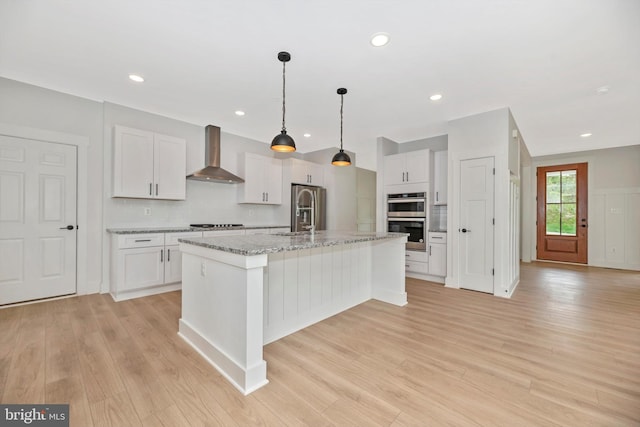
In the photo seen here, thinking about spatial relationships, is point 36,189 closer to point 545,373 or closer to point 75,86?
point 75,86

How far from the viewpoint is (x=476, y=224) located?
394cm

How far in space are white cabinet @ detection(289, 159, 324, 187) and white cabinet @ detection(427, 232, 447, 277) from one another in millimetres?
2596

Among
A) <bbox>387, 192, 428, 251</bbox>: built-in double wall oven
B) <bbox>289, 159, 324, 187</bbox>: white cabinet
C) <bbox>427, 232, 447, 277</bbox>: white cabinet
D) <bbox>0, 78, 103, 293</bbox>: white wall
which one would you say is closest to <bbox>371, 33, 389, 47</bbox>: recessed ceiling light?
<bbox>387, 192, 428, 251</bbox>: built-in double wall oven

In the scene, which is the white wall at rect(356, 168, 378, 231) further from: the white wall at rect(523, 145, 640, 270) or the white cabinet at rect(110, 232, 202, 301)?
the white cabinet at rect(110, 232, 202, 301)

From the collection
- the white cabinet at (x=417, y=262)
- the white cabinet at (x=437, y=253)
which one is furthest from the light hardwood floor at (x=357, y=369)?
the white cabinet at (x=417, y=262)

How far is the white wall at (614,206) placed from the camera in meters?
5.48

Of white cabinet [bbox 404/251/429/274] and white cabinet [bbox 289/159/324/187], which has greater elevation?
white cabinet [bbox 289/159/324/187]

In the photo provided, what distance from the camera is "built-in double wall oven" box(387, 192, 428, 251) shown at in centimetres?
463

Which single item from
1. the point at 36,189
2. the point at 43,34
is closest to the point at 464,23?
the point at 43,34

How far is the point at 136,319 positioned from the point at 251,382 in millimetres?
1802

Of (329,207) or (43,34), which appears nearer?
(43,34)

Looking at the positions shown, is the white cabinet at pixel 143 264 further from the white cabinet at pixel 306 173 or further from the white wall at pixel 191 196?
the white cabinet at pixel 306 173

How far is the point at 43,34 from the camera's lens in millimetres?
2299

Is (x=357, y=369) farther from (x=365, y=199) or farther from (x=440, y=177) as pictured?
(x=365, y=199)
